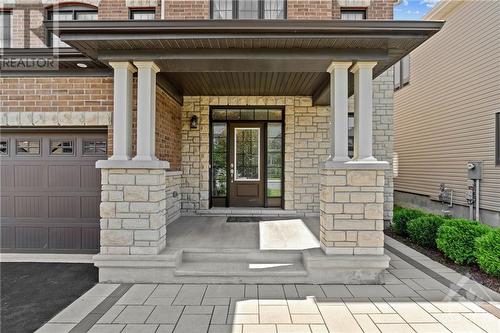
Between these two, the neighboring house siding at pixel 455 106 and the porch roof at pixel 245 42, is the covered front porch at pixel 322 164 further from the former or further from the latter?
the neighboring house siding at pixel 455 106

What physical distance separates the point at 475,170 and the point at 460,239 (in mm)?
3572

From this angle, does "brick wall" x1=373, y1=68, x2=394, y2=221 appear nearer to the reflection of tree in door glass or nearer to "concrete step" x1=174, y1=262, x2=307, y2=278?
the reflection of tree in door glass

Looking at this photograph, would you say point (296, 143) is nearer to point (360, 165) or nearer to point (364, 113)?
point (364, 113)

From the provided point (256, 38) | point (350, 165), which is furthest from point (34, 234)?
point (350, 165)

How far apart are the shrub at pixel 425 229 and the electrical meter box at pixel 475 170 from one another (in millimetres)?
2677

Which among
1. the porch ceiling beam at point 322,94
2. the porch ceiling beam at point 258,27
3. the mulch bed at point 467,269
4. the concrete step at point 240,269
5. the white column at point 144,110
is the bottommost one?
the mulch bed at point 467,269

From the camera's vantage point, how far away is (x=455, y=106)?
754 cm

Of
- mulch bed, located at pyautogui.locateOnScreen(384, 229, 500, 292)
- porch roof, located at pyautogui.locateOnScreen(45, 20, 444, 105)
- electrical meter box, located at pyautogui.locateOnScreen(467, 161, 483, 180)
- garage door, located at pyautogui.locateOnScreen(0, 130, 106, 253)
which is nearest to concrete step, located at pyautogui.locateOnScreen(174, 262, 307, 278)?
garage door, located at pyautogui.locateOnScreen(0, 130, 106, 253)

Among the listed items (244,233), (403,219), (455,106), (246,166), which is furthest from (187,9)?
(455,106)

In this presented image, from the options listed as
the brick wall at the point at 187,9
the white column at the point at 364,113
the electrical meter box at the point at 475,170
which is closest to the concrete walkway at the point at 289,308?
the white column at the point at 364,113

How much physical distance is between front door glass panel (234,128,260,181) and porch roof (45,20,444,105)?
2.59 meters

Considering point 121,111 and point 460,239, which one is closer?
point 121,111

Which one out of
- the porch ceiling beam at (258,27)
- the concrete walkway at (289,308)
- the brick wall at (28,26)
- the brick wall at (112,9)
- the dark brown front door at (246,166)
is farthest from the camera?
the dark brown front door at (246,166)

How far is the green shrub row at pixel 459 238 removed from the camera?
3607 mm
